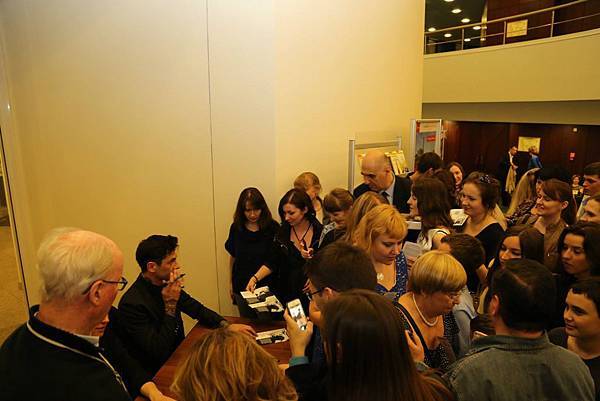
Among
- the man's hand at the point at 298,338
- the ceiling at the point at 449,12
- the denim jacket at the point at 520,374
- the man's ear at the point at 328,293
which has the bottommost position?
the man's hand at the point at 298,338

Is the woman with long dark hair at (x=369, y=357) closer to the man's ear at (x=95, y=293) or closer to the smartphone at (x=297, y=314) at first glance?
the smartphone at (x=297, y=314)

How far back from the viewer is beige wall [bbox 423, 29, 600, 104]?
27.0ft

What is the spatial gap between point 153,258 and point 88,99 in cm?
252

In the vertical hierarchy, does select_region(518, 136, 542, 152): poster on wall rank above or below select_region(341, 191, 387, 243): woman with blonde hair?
above

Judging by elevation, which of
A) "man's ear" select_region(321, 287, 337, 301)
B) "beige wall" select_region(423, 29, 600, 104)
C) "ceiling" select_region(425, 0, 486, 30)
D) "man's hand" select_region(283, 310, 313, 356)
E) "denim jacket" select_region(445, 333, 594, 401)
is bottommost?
"man's hand" select_region(283, 310, 313, 356)

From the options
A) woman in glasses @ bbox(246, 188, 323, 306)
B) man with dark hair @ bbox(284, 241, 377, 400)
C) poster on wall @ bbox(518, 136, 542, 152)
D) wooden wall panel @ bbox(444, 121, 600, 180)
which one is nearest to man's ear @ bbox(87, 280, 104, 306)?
man with dark hair @ bbox(284, 241, 377, 400)

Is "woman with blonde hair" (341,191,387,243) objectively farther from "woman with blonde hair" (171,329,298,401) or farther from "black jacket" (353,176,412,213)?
"woman with blonde hair" (171,329,298,401)

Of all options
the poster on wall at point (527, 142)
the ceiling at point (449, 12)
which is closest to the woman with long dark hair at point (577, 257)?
the poster on wall at point (527, 142)

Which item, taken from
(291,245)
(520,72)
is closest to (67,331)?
(291,245)

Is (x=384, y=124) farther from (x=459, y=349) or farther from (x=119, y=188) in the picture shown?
(x=459, y=349)

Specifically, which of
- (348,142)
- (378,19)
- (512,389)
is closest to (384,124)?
(348,142)

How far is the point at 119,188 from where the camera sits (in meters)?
4.34

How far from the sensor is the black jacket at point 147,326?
2.31m

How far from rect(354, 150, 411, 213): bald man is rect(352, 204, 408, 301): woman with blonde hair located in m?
1.45
